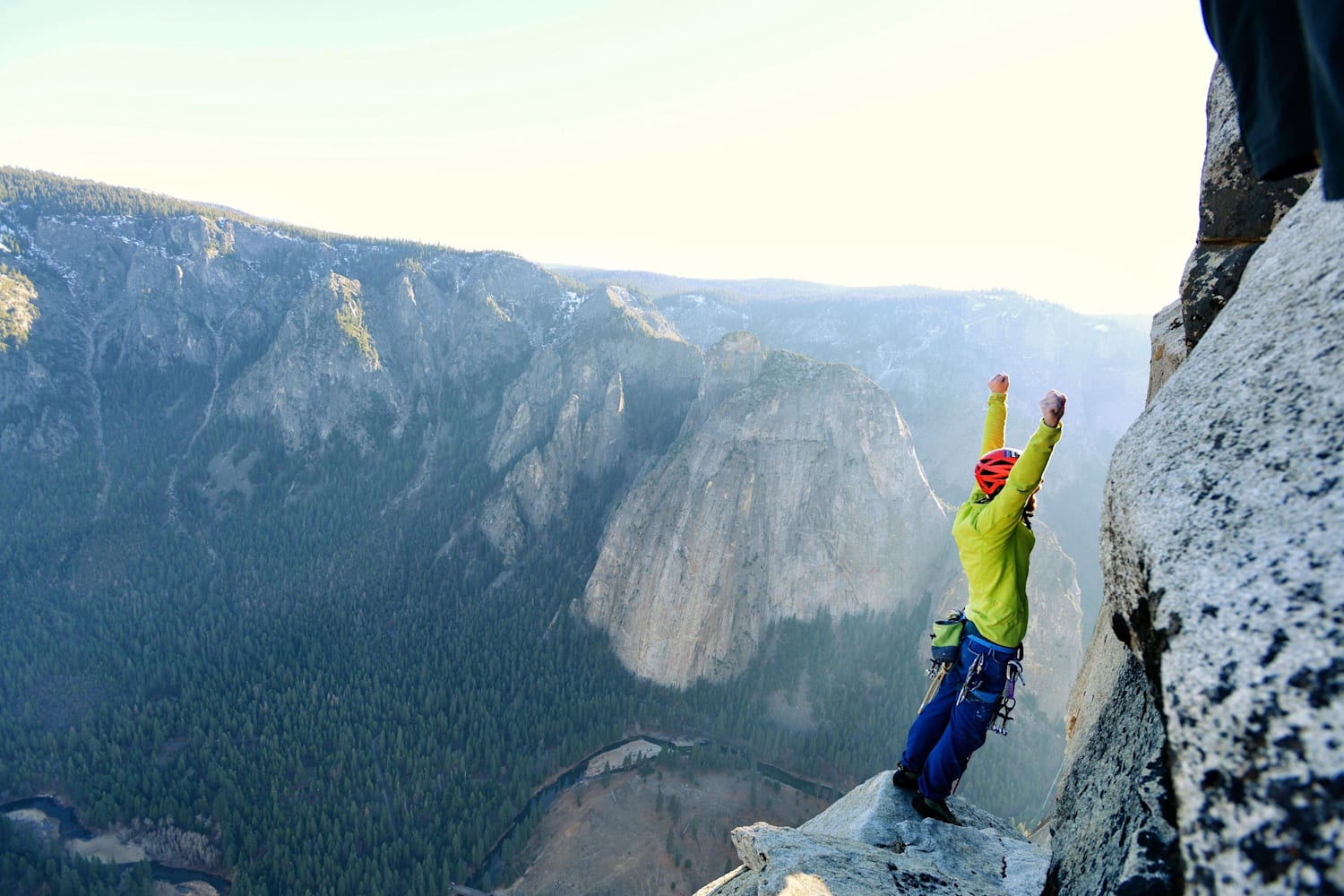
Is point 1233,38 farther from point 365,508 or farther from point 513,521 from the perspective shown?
point 365,508

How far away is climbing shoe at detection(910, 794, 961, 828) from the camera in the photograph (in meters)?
8.38

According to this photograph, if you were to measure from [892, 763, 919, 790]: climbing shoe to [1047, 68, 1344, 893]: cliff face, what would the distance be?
352 centimetres

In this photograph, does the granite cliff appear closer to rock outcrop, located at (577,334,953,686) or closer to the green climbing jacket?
the green climbing jacket

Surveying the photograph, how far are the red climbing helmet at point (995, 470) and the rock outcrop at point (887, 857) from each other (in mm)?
4243

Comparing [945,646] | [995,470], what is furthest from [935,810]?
[995,470]

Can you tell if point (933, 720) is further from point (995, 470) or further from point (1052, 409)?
point (1052, 409)

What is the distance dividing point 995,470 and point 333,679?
240ft

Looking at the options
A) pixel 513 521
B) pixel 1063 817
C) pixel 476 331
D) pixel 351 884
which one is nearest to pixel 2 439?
pixel 476 331

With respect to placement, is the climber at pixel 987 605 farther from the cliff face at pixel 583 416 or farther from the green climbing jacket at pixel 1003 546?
the cliff face at pixel 583 416

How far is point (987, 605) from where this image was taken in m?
7.41

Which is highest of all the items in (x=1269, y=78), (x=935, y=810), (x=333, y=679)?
(x=1269, y=78)

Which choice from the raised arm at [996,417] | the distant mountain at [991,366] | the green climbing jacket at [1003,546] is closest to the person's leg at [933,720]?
the green climbing jacket at [1003,546]

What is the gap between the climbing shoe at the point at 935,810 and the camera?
8.38 metres

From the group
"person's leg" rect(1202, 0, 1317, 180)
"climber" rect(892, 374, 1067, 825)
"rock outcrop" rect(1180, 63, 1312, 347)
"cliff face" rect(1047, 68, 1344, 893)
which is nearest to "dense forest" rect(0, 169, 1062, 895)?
"climber" rect(892, 374, 1067, 825)
